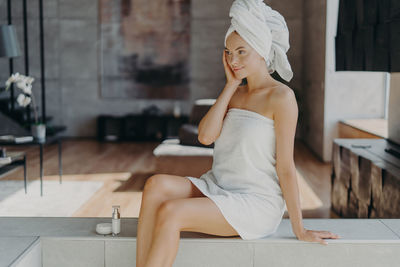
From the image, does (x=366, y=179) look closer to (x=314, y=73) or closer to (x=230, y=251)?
(x=230, y=251)

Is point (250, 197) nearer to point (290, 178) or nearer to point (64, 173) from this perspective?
point (290, 178)

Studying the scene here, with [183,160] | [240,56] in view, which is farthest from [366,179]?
[183,160]

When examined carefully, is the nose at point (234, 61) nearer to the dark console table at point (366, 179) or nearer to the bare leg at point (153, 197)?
the bare leg at point (153, 197)

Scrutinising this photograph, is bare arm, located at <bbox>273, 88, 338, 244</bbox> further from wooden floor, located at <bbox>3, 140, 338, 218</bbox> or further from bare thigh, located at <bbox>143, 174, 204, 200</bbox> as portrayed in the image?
wooden floor, located at <bbox>3, 140, 338, 218</bbox>

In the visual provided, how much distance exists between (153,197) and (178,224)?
0.57 feet

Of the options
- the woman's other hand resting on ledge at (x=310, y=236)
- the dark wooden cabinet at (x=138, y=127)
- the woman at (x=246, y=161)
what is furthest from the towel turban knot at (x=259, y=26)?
the dark wooden cabinet at (x=138, y=127)

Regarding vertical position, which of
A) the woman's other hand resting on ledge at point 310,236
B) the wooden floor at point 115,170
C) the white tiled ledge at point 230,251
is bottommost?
the wooden floor at point 115,170

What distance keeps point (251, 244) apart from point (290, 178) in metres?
0.31

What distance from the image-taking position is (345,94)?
22.2 feet

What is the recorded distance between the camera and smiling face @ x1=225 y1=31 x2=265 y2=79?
1932mm

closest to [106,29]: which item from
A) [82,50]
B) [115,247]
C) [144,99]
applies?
[82,50]

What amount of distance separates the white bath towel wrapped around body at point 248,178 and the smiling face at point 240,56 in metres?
0.16

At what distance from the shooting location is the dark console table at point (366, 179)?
3064 millimetres

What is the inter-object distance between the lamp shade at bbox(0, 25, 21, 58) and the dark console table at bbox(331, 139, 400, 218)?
3831 mm
